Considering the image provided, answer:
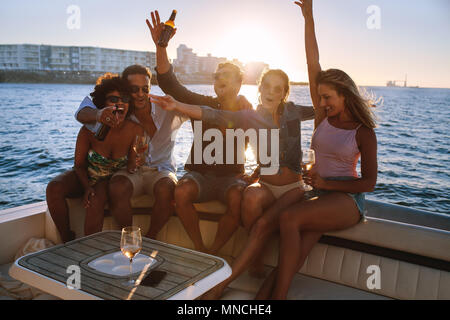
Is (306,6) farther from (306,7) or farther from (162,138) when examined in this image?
(162,138)

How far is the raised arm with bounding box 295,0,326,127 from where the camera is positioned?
2.54m

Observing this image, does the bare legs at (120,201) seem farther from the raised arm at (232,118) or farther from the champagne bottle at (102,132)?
the raised arm at (232,118)

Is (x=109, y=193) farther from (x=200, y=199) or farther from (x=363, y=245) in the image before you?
(x=363, y=245)

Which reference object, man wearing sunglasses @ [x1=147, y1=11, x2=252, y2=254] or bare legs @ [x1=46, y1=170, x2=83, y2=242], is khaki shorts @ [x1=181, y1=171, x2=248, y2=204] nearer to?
man wearing sunglasses @ [x1=147, y1=11, x2=252, y2=254]

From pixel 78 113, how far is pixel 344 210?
1.87 m

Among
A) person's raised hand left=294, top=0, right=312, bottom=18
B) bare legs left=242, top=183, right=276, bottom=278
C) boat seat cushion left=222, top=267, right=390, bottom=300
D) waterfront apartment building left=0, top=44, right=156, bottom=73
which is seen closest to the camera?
boat seat cushion left=222, top=267, right=390, bottom=300

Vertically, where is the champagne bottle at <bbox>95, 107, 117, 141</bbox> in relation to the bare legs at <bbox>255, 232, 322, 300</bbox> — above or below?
above

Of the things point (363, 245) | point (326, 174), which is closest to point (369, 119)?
point (326, 174)

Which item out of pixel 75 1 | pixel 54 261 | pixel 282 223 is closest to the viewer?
pixel 54 261

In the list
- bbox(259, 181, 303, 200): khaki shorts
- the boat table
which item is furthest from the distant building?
the boat table

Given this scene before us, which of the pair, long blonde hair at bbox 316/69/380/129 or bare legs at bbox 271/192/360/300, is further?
long blonde hair at bbox 316/69/380/129

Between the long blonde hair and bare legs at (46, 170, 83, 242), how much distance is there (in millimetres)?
1837

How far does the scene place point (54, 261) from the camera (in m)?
1.54

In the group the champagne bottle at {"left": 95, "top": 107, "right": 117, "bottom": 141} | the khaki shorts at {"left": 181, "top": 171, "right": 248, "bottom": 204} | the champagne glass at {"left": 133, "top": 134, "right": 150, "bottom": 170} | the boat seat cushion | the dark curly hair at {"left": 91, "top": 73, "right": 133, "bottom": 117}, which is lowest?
the boat seat cushion
